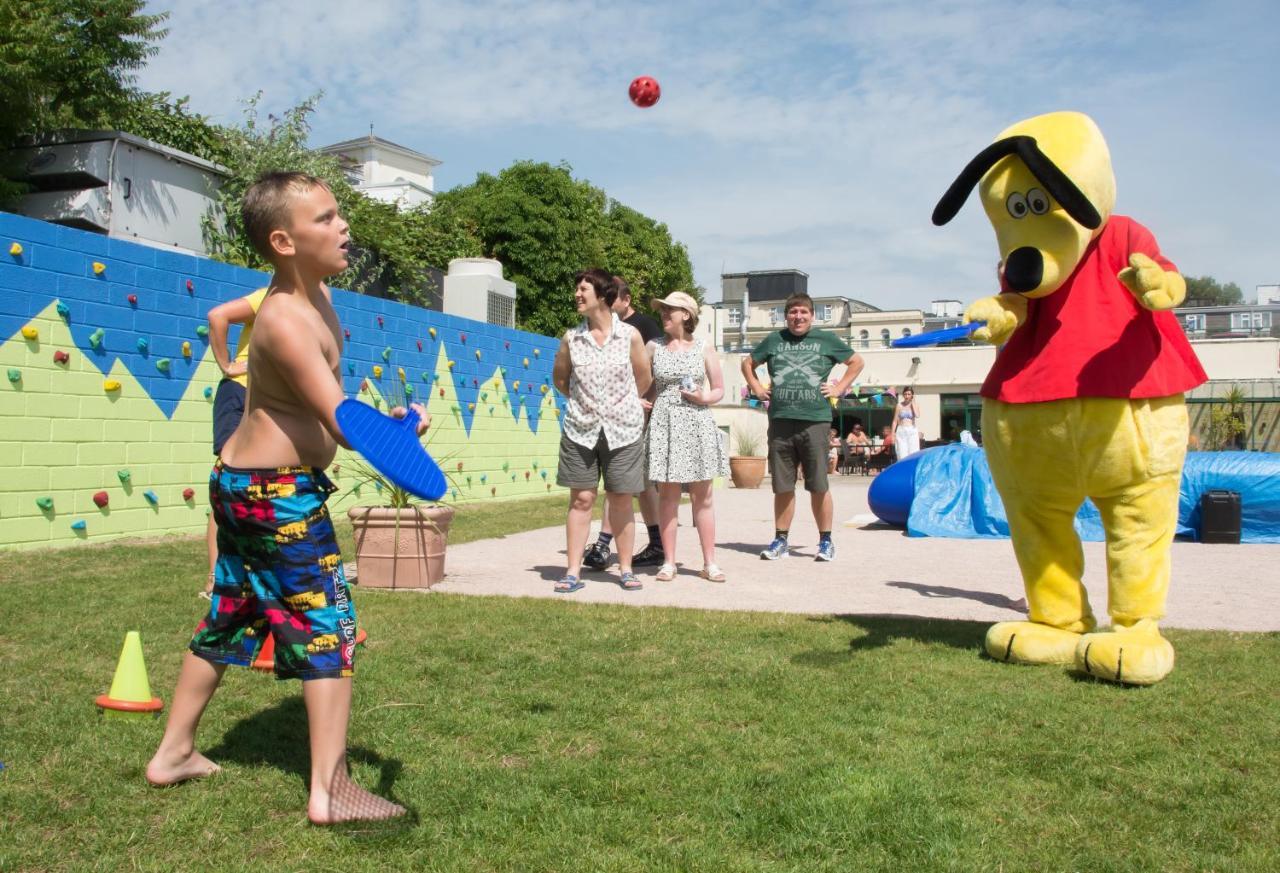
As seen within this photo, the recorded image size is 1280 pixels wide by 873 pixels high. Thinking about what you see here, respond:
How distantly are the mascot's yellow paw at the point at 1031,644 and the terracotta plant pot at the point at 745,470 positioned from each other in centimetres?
1383

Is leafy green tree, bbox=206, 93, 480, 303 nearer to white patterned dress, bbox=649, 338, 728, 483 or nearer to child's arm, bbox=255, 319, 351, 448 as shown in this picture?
white patterned dress, bbox=649, 338, 728, 483

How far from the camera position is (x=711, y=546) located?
6941 millimetres

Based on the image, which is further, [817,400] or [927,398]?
[927,398]

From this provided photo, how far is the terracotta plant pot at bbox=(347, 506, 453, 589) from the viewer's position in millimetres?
6133

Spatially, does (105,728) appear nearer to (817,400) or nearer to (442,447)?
(817,400)

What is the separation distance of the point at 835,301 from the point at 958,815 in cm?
7422

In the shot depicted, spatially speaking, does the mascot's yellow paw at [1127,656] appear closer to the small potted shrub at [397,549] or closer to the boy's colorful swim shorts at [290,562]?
the boy's colorful swim shorts at [290,562]

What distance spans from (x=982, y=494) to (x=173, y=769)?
8.32 m

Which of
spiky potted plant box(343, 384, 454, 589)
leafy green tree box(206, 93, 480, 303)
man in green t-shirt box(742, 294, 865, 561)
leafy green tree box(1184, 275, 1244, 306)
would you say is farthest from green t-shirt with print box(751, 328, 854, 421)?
leafy green tree box(1184, 275, 1244, 306)

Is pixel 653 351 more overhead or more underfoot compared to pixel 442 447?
more overhead

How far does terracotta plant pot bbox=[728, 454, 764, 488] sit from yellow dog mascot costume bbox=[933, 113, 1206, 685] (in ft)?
45.2

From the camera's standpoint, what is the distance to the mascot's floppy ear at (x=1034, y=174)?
401 cm

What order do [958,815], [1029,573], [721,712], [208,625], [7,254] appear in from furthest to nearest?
[7,254]
[1029,573]
[721,712]
[208,625]
[958,815]

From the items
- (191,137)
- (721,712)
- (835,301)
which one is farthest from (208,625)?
(835,301)
